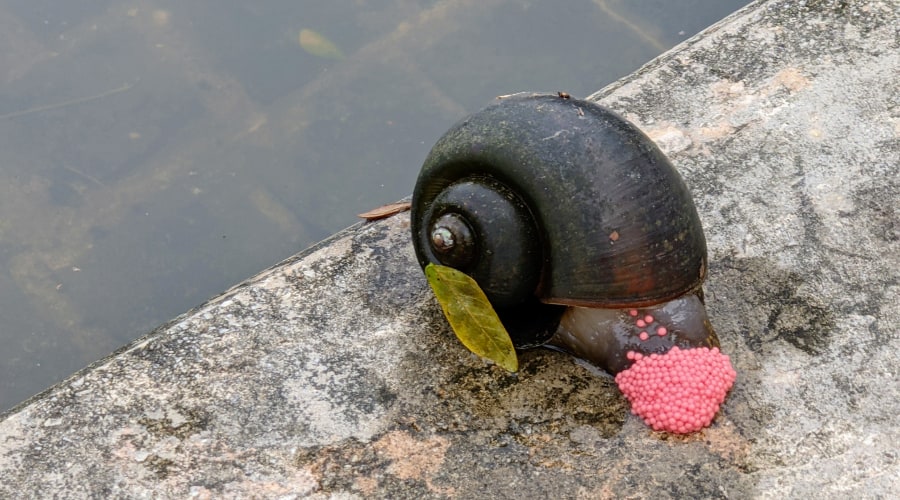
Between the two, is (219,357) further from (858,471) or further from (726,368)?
(858,471)

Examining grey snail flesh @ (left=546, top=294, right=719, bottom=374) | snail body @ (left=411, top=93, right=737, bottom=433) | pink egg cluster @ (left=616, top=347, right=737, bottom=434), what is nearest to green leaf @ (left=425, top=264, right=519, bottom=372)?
snail body @ (left=411, top=93, right=737, bottom=433)

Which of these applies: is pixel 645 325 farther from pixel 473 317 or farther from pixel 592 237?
pixel 473 317

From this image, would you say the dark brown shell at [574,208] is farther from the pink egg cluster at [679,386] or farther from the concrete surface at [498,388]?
the concrete surface at [498,388]

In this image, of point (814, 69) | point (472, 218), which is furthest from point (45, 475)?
point (814, 69)

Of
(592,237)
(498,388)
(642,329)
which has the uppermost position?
(592,237)

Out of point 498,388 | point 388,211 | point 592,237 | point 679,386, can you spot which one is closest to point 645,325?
point 679,386

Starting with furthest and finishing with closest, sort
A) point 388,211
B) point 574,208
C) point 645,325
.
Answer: point 388,211 < point 645,325 < point 574,208

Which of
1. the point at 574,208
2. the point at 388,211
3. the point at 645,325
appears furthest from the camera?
the point at 388,211

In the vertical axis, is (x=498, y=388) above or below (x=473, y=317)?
below
